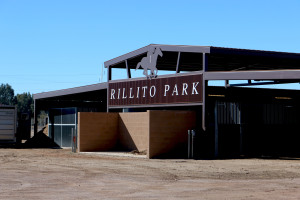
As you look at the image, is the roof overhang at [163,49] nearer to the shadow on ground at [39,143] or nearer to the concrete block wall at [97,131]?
the concrete block wall at [97,131]

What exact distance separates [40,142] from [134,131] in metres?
13.2

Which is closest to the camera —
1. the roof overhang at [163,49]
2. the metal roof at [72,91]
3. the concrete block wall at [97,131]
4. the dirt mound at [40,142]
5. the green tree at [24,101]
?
the roof overhang at [163,49]

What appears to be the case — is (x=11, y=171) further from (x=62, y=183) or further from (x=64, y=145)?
(x=64, y=145)

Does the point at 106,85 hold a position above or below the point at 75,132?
above

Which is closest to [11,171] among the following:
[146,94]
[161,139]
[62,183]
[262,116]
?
[62,183]

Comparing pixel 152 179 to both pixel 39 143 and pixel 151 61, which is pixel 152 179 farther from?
pixel 39 143

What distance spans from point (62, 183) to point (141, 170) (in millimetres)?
4979

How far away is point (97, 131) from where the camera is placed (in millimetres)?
31969

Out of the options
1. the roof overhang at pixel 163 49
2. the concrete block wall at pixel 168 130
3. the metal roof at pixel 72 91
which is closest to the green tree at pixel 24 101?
the metal roof at pixel 72 91

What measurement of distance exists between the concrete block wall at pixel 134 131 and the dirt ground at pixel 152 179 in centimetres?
476

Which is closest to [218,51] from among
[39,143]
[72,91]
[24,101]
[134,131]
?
[134,131]

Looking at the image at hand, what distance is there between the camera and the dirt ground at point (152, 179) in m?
13.9

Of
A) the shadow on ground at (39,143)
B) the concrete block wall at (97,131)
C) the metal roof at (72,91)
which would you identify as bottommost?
the shadow on ground at (39,143)

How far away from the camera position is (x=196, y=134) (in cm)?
2695
